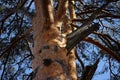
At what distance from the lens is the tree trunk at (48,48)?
7.33 ft

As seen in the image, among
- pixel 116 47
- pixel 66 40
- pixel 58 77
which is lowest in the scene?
pixel 116 47

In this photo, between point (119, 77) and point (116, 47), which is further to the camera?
point (119, 77)

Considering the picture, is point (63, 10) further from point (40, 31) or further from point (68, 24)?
point (68, 24)

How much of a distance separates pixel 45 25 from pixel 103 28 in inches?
116

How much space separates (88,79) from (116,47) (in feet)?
9.72

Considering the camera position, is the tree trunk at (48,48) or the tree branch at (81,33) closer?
the tree branch at (81,33)

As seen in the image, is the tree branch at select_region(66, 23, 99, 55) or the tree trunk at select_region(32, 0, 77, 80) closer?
the tree branch at select_region(66, 23, 99, 55)

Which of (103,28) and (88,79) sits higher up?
(88,79)

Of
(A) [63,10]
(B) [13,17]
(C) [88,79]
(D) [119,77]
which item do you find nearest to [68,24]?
(A) [63,10]

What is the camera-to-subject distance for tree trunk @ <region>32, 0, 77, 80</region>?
2.23 m

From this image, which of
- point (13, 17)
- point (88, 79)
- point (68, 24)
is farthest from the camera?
point (13, 17)

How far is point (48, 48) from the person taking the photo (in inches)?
94.8

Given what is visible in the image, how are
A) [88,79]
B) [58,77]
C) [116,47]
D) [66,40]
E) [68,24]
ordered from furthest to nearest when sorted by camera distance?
[116,47] → [68,24] → [66,40] → [58,77] → [88,79]

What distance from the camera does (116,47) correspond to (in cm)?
459
